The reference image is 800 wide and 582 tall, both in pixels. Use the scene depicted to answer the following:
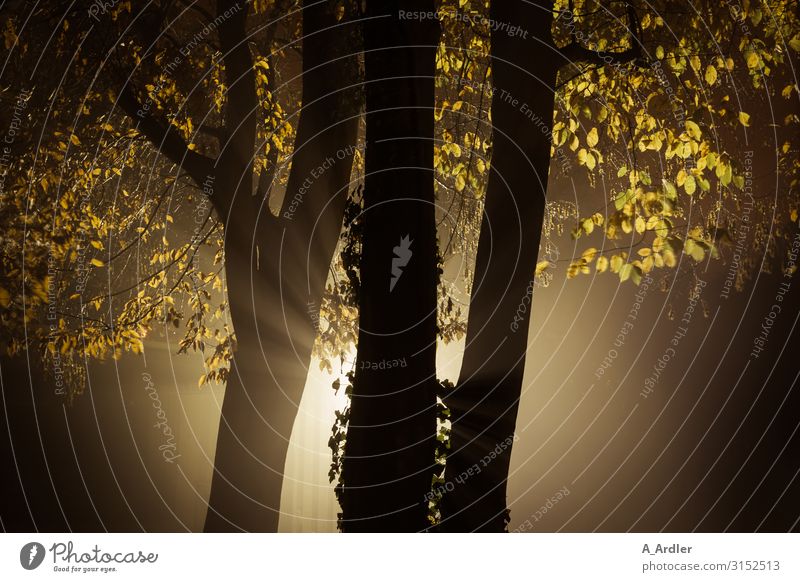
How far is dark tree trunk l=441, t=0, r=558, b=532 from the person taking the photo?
3369 mm

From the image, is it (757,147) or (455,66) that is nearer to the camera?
(455,66)

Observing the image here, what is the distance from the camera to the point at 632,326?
8.18m

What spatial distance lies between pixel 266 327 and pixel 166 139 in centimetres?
149

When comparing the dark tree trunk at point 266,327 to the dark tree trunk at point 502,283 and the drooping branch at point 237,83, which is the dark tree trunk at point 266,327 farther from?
the dark tree trunk at point 502,283

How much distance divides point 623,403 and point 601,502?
1.26m

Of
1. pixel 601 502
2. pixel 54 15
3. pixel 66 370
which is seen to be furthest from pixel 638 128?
pixel 66 370

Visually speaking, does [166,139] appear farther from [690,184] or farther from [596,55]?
[690,184]

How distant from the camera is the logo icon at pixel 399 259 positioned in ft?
10.3

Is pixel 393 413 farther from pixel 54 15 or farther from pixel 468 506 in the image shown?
pixel 54 15

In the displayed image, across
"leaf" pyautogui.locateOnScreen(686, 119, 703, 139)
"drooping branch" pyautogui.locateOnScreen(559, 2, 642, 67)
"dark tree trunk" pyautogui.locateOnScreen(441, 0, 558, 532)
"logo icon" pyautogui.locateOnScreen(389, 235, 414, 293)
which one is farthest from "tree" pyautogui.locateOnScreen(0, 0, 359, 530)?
"leaf" pyautogui.locateOnScreen(686, 119, 703, 139)

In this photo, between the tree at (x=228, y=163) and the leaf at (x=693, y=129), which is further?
the tree at (x=228, y=163)
